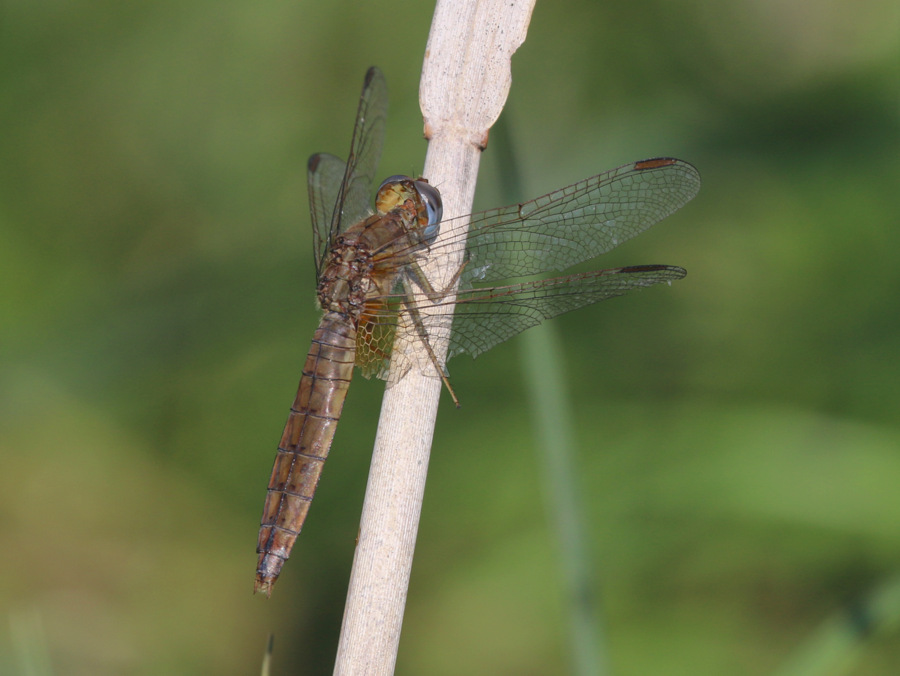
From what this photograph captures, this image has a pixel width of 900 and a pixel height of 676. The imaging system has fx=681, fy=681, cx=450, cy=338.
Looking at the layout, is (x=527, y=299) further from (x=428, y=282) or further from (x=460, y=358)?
(x=460, y=358)

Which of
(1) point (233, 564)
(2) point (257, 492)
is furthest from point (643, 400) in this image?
(1) point (233, 564)

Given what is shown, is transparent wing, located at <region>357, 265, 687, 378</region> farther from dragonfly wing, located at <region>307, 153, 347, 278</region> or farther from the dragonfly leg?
dragonfly wing, located at <region>307, 153, 347, 278</region>

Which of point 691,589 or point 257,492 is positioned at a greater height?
point 257,492

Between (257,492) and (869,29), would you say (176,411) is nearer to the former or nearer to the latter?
(257,492)

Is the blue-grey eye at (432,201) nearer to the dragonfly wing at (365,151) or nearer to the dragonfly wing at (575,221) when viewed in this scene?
the dragonfly wing at (575,221)

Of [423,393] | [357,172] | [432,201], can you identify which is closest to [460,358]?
[357,172]

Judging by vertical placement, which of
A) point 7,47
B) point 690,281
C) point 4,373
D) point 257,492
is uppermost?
point 7,47
